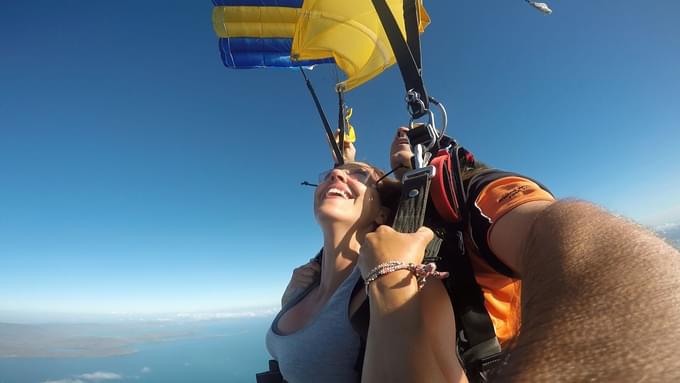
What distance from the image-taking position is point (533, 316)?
2.09 ft

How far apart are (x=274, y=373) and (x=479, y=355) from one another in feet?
7.20

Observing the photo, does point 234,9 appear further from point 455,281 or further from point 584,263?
point 584,263

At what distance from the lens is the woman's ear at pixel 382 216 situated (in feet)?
8.28

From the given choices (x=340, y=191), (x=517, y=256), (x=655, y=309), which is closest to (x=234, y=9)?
(x=340, y=191)

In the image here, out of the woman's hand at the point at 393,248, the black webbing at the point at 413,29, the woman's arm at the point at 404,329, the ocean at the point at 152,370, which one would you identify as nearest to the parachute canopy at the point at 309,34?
the black webbing at the point at 413,29

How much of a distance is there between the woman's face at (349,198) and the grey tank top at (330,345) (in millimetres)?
568

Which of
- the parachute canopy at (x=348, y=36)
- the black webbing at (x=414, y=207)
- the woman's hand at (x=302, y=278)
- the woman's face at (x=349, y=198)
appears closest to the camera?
the black webbing at (x=414, y=207)

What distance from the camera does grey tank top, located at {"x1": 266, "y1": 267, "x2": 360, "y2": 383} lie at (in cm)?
176

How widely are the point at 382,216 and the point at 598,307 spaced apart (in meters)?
1.99

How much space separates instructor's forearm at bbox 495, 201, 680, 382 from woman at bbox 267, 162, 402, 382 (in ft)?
3.44

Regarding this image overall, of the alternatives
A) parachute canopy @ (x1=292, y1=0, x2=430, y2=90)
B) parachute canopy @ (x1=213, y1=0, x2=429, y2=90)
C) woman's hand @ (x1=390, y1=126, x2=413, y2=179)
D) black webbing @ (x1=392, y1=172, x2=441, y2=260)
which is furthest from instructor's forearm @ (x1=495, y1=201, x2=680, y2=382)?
parachute canopy @ (x1=292, y1=0, x2=430, y2=90)

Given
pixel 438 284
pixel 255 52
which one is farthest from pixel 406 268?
pixel 255 52

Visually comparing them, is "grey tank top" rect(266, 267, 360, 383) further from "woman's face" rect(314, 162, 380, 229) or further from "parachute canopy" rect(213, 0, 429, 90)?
"parachute canopy" rect(213, 0, 429, 90)

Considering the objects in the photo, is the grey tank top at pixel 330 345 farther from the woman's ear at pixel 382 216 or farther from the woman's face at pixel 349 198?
the woman's ear at pixel 382 216
